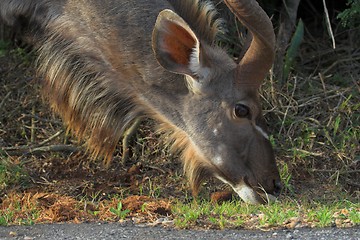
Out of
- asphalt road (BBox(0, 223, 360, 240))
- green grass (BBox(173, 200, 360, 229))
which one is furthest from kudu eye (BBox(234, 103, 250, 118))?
asphalt road (BBox(0, 223, 360, 240))

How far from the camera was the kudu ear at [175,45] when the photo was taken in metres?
6.58

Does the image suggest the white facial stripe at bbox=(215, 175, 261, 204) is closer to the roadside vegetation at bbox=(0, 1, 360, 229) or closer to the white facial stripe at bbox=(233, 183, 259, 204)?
the white facial stripe at bbox=(233, 183, 259, 204)

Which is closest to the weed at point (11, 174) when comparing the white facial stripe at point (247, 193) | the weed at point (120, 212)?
the weed at point (120, 212)

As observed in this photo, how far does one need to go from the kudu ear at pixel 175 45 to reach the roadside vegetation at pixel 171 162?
97cm

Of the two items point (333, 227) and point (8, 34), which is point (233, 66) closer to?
point (333, 227)

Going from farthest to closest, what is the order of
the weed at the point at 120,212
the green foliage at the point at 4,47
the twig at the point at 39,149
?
the green foliage at the point at 4,47, the twig at the point at 39,149, the weed at the point at 120,212

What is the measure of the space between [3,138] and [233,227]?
3.40 m

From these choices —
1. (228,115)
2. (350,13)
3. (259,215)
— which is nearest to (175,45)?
(228,115)

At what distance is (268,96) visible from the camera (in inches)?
335

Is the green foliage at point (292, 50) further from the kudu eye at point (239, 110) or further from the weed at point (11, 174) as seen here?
the weed at point (11, 174)

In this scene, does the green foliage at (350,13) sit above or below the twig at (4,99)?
above

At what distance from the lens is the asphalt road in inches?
222

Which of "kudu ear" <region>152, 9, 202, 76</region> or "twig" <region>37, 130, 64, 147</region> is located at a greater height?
"kudu ear" <region>152, 9, 202, 76</region>

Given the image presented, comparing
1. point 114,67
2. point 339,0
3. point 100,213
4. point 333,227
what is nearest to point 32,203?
point 100,213
